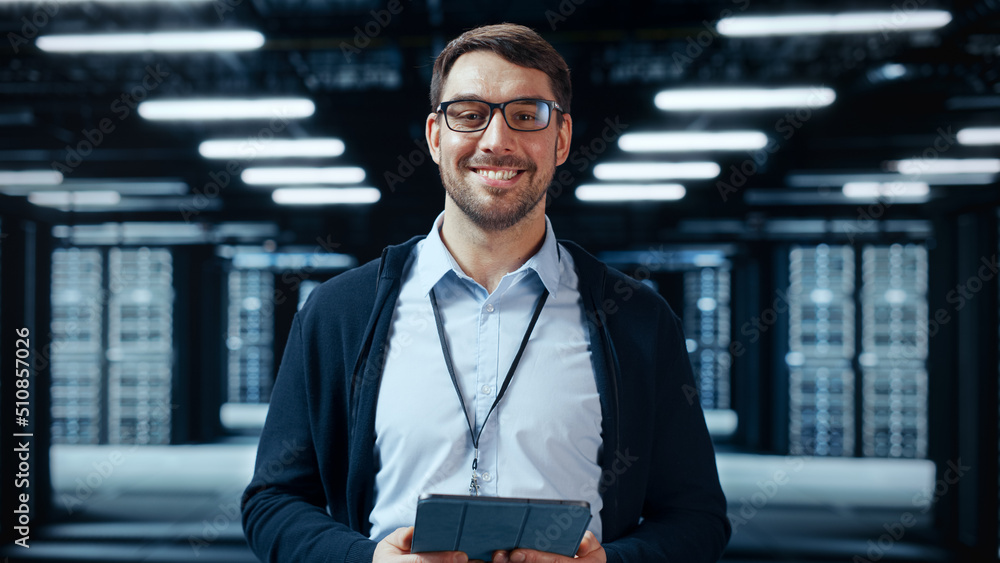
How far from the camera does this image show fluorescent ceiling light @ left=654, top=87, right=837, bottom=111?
4754 millimetres

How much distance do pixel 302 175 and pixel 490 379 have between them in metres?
6.88

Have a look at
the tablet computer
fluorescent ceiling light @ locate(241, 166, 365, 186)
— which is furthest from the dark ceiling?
the tablet computer

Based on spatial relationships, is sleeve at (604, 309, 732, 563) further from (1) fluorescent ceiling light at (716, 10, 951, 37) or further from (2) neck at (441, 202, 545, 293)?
(1) fluorescent ceiling light at (716, 10, 951, 37)

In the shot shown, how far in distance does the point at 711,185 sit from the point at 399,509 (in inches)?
302

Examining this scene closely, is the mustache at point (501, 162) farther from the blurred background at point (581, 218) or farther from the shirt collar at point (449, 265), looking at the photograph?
the blurred background at point (581, 218)

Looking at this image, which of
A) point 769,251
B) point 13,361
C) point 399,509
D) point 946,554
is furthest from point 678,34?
point 769,251

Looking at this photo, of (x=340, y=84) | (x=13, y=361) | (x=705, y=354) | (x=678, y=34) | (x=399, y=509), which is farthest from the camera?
(x=705, y=354)

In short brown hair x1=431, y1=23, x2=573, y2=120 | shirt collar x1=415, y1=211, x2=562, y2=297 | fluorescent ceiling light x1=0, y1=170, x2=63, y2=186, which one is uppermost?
fluorescent ceiling light x1=0, y1=170, x2=63, y2=186

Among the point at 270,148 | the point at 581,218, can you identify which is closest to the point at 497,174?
the point at 270,148

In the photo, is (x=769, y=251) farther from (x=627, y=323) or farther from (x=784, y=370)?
(x=627, y=323)

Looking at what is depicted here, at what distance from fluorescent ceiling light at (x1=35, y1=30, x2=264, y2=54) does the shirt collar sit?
308cm

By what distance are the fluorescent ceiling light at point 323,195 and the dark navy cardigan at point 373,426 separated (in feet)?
23.4

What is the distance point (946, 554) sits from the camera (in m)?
5.78

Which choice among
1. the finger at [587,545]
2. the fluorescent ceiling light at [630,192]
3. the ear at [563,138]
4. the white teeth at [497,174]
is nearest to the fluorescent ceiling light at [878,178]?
the fluorescent ceiling light at [630,192]
